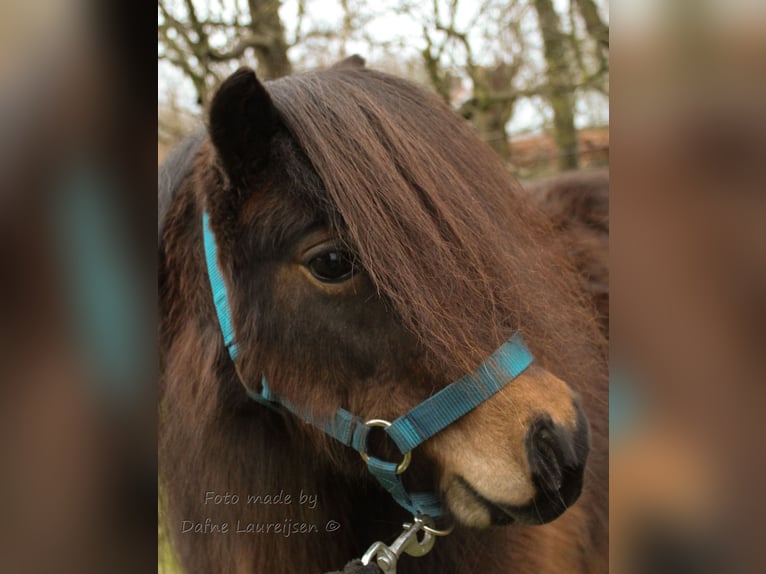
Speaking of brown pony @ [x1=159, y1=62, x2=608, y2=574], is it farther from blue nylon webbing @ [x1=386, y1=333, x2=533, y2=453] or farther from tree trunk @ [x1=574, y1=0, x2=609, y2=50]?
tree trunk @ [x1=574, y1=0, x2=609, y2=50]

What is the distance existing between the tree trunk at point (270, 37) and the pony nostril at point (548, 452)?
85cm

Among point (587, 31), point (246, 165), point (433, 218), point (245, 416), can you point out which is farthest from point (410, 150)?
point (587, 31)

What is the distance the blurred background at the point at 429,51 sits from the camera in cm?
107

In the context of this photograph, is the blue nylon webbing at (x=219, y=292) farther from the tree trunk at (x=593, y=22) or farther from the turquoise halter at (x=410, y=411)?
the tree trunk at (x=593, y=22)

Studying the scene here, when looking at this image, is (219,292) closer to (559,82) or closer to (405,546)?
(405,546)

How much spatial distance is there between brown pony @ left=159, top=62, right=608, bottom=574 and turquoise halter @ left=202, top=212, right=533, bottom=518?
0.02 metres

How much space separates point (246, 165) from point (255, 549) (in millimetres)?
589

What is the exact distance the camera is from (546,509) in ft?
2.55

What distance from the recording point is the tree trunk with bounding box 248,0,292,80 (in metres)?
1.12

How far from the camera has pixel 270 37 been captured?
3.80ft
